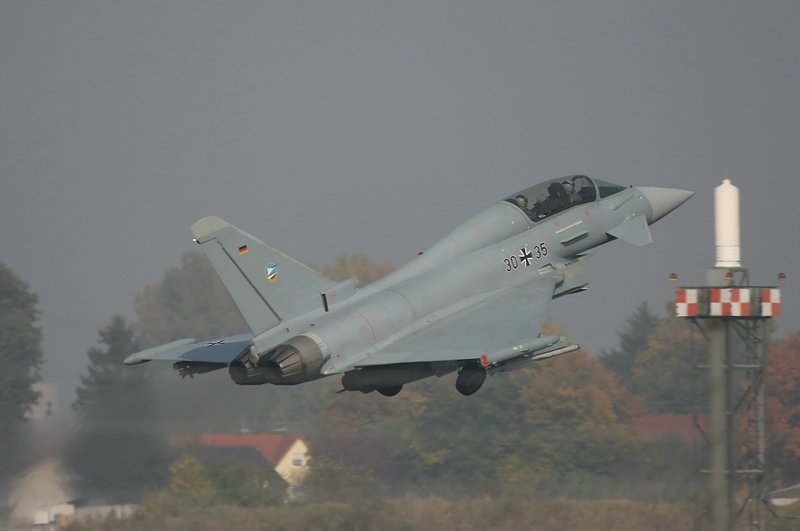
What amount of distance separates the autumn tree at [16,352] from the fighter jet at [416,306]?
32.5 ft

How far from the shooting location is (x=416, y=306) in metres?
23.9

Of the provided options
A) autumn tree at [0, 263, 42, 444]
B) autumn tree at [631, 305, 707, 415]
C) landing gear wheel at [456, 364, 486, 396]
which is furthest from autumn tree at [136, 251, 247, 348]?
landing gear wheel at [456, 364, 486, 396]

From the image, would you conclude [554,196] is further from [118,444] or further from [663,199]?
[118,444]

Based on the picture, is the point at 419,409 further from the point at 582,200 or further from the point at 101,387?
the point at 582,200

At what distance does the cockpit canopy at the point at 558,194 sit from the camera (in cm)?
2662

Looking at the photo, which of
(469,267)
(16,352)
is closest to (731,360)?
(469,267)

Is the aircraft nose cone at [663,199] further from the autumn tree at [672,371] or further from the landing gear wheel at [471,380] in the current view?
the landing gear wheel at [471,380]

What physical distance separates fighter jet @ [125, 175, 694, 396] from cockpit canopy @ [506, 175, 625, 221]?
0.09 ft

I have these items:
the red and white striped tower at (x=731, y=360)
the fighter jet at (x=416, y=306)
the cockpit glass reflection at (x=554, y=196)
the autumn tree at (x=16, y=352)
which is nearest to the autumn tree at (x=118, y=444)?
the autumn tree at (x=16, y=352)

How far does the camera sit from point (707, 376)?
94.6ft

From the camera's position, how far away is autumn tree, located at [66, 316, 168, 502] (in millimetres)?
30438

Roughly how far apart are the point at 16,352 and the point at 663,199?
24643mm

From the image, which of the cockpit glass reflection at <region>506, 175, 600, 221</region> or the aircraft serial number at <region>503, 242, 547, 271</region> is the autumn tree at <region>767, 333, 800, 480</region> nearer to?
the cockpit glass reflection at <region>506, 175, 600, 221</region>

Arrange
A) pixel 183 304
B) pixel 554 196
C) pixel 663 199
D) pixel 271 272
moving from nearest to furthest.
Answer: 1. pixel 271 272
2. pixel 554 196
3. pixel 663 199
4. pixel 183 304
